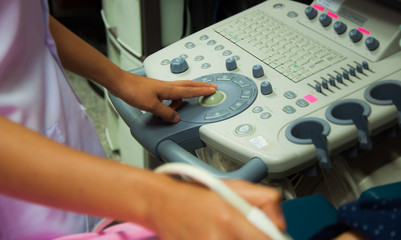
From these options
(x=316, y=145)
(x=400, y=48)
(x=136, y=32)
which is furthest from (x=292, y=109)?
(x=136, y=32)

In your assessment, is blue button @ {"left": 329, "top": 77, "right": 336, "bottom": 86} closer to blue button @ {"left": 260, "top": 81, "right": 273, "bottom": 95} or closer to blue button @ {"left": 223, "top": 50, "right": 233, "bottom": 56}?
blue button @ {"left": 260, "top": 81, "right": 273, "bottom": 95}

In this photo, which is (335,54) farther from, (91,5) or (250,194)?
(91,5)

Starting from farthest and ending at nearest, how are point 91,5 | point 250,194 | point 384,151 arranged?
point 91,5, point 384,151, point 250,194

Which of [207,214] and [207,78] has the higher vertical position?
[207,214]

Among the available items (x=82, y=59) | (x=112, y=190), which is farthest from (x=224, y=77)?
(x=112, y=190)

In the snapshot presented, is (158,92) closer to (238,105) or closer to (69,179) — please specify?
(238,105)

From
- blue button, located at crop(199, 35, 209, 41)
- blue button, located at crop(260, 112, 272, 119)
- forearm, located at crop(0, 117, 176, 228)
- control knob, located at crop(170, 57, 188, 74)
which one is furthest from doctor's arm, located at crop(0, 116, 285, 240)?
blue button, located at crop(199, 35, 209, 41)

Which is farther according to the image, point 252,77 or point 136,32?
point 136,32

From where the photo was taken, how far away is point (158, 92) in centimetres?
77

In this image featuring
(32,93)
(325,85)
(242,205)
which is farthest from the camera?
(325,85)

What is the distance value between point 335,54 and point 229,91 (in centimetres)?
19

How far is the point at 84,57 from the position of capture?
0.78m

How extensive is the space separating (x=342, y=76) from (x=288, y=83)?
0.27ft

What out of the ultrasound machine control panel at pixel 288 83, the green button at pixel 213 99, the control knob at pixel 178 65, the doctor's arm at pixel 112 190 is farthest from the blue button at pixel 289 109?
the doctor's arm at pixel 112 190
